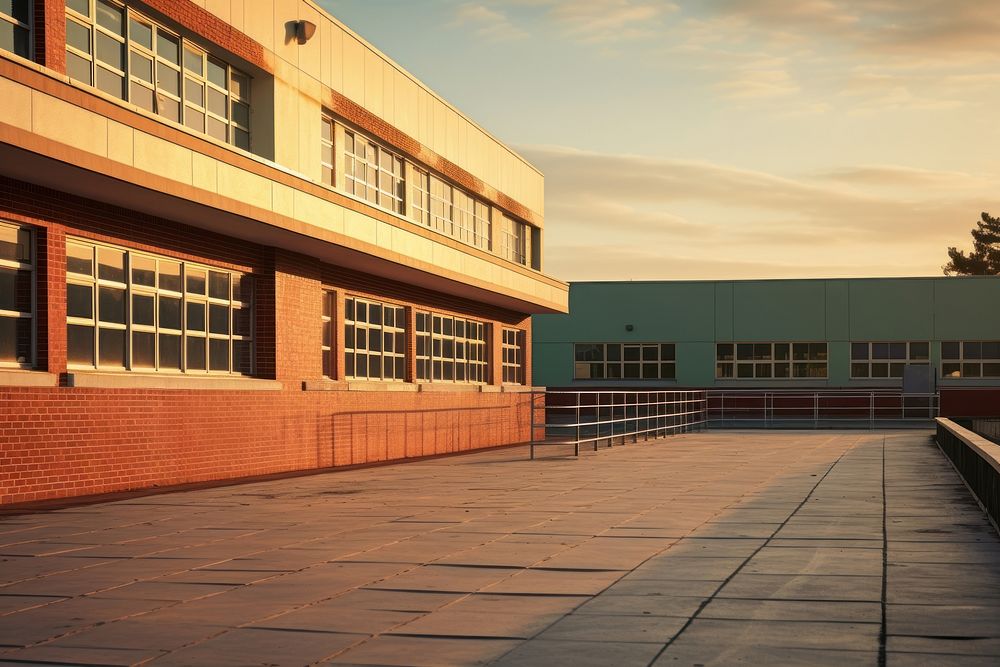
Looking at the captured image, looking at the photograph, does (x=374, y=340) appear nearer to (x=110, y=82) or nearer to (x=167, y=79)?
(x=167, y=79)

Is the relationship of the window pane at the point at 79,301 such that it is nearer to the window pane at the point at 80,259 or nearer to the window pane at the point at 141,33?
the window pane at the point at 80,259

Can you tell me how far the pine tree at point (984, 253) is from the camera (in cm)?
10175

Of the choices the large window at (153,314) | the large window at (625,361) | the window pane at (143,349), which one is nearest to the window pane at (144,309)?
the large window at (153,314)

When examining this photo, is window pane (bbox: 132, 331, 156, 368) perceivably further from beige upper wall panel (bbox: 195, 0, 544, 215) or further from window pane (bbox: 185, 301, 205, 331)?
beige upper wall panel (bbox: 195, 0, 544, 215)

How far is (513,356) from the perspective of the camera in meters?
40.3

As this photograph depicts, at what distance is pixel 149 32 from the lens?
18.9 meters

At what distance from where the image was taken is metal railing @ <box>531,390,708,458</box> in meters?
30.5

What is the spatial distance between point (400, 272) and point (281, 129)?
6.06 meters

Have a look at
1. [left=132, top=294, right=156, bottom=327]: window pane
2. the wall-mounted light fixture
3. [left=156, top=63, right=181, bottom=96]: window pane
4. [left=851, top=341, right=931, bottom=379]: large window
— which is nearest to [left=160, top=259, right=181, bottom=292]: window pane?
[left=132, top=294, right=156, bottom=327]: window pane

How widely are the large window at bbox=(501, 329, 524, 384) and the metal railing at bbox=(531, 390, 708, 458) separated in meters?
0.97

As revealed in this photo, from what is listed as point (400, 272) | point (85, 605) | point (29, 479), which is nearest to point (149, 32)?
point (29, 479)

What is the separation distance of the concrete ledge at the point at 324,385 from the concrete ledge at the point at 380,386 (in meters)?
0.25

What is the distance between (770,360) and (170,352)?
40.2 meters

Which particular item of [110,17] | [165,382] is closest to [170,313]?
[165,382]
